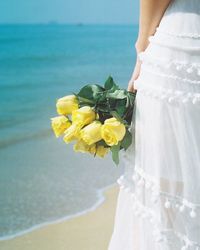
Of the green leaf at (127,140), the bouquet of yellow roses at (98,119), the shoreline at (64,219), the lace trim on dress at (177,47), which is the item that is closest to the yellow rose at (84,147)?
the bouquet of yellow roses at (98,119)

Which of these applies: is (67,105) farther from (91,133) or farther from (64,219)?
(64,219)

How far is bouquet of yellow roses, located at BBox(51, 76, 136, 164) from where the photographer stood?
163 centimetres

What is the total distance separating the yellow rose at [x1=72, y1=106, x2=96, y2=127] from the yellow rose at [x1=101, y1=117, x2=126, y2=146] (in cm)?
6

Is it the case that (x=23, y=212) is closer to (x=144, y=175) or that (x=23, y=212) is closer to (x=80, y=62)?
(x=144, y=175)

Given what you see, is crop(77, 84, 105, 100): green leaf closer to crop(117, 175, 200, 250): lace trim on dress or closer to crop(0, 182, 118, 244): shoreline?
crop(117, 175, 200, 250): lace trim on dress

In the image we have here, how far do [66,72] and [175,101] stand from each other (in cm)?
1089

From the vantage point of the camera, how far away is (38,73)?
12.0m

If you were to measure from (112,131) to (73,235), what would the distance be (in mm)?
1451

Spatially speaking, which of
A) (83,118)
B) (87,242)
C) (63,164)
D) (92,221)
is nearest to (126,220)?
(83,118)

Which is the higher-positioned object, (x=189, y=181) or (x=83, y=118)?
(x=83, y=118)

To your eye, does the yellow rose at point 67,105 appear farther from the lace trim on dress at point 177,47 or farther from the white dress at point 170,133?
the lace trim on dress at point 177,47

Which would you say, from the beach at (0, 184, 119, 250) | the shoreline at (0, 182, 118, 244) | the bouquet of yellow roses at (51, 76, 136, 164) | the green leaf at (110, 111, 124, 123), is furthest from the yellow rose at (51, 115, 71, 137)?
the shoreline at (0, 182, 118, 244)

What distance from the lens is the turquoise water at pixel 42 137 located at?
359 centimetres

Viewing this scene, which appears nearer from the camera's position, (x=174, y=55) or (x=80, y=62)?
(x=174, y=55)
